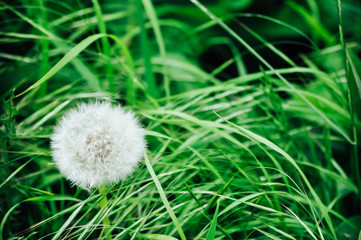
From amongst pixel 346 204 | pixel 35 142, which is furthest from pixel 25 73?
pixel 346 204

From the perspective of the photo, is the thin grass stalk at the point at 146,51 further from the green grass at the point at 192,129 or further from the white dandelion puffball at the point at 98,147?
the white dandelion puffball at the point at 98,147

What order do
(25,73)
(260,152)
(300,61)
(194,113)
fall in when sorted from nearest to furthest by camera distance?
(260,152) < (194,113) < (25,73) < (300,61)

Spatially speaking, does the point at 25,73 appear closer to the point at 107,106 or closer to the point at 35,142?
the point at 35,142

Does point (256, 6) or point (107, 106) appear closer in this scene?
point (107, 106)

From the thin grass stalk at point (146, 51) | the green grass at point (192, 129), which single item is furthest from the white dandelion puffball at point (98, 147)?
the thin grass stalk at point (146, 51)

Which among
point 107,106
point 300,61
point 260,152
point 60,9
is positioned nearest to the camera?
point 107,106

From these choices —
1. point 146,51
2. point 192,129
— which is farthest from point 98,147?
point 146,51

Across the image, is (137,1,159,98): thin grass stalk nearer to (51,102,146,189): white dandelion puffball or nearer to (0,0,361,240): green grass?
(0,0,361,240): green grass
